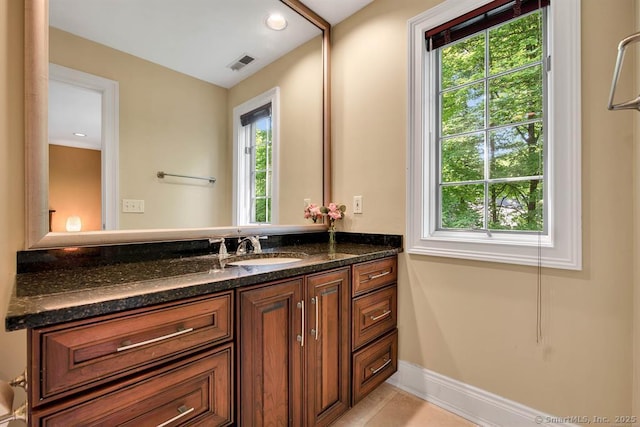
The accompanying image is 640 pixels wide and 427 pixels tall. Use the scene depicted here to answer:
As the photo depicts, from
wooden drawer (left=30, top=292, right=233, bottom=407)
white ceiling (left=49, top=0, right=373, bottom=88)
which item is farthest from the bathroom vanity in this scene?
white ceiling (left=49, top=0, right=373, bottom=88)

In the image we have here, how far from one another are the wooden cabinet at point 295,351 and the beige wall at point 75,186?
74 cm

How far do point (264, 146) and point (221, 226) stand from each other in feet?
1.93

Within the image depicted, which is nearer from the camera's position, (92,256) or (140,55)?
(92,256)

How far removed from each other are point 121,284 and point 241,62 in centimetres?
140

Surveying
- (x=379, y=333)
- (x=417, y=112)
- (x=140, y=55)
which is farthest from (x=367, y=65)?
(x=379, y=333)

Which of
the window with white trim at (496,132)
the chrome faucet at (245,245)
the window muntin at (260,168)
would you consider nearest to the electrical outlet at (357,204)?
the window with white trim at (496,132)

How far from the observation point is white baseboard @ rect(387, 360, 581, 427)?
135 cm

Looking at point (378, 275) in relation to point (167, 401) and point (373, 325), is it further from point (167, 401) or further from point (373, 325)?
point (167, 401)

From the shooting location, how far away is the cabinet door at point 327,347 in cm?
123

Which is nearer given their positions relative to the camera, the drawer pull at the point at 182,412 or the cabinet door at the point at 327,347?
the drawer pull at the point at 182,412

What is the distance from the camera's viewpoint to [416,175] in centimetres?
→ 171

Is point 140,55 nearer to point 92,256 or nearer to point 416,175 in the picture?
point 92,256

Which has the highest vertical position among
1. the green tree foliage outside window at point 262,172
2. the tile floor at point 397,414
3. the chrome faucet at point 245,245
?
the green tree foliage outside window at point 262,172

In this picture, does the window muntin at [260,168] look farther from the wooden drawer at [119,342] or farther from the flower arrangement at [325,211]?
the wooden drawer at [119,342]
